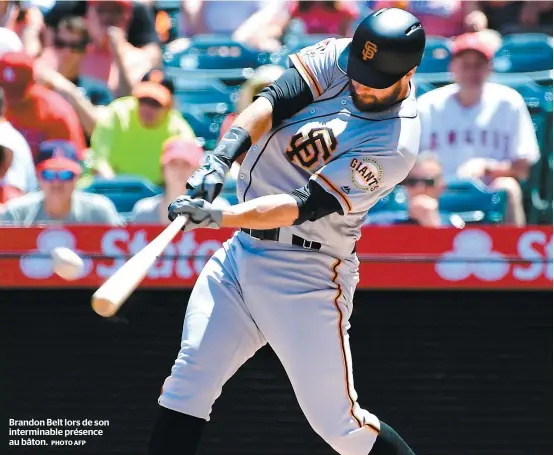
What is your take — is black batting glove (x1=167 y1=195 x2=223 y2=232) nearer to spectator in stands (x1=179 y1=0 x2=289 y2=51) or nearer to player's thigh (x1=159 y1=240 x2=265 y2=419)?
player's thigh (x1=159 y1=240 x2=265 y2=419)

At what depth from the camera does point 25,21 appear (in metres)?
6.02

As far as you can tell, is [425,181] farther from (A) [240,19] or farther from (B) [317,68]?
(A) [240,19]

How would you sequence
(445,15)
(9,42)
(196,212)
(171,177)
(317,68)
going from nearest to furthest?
(196,212), (317,68), (171,177), (9,42), (445,15)

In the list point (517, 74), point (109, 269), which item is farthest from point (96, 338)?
point (517, 74)

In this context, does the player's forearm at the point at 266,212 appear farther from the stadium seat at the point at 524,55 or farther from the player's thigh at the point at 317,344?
the stadium seat at the point at 524,55

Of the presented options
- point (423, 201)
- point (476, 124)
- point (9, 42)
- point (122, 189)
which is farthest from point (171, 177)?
point (476, 124)

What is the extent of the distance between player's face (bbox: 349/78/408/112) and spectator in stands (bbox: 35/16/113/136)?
2725mm

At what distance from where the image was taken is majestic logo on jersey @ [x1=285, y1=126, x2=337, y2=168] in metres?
2.96

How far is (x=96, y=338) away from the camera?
389 centimetres

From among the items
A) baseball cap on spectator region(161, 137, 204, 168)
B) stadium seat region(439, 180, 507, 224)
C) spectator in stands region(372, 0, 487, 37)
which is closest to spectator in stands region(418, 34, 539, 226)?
stadium seat region(439, 180, 507, 224)

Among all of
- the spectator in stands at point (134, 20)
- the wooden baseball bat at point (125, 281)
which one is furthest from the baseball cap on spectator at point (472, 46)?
the wooden baseball bat at point (125, 281)

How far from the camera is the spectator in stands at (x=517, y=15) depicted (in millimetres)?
5906

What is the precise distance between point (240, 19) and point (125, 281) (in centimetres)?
393

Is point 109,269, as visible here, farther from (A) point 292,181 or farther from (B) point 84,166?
(B) point 84,166
